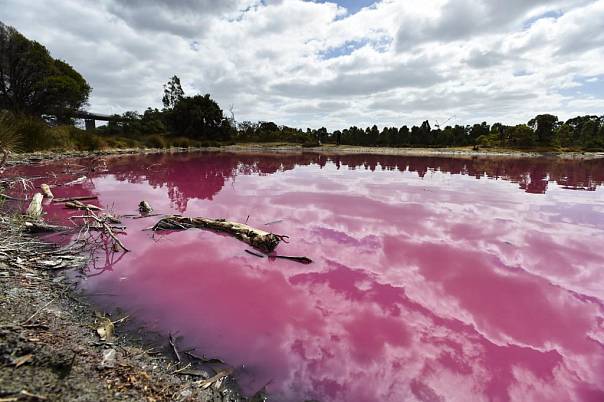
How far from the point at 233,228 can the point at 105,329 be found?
13.4 ft

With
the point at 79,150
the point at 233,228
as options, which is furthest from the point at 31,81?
the point at 233,228

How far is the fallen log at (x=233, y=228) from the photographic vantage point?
6.78 metres

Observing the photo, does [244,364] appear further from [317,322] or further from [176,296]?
[176,296]

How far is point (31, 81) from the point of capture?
1508 inches

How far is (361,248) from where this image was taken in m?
7.12

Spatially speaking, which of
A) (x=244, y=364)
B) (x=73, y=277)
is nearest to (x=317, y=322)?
(x=244, y=364)

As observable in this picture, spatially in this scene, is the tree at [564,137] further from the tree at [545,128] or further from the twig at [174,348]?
the twig at [174,348]

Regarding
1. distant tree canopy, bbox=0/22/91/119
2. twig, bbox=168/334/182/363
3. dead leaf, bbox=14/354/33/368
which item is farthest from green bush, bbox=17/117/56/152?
dead leaf, bbox=14/354/33/368

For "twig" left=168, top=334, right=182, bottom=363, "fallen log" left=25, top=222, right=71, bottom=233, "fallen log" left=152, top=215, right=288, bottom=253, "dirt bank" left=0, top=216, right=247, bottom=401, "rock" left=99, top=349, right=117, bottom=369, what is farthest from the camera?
"fallen log" left=152, top=215, right=288, bottom=253

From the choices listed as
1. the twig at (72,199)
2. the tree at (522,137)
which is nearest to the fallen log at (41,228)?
the twig at (72,199)

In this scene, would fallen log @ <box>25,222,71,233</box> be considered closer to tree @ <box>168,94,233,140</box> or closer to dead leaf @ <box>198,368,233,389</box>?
dead leaf @ <box>198,368,233,389</box>

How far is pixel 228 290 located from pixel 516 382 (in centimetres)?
389

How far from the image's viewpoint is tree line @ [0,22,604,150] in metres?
36.6

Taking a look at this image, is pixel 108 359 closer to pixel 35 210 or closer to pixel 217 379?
pixel 217 379
